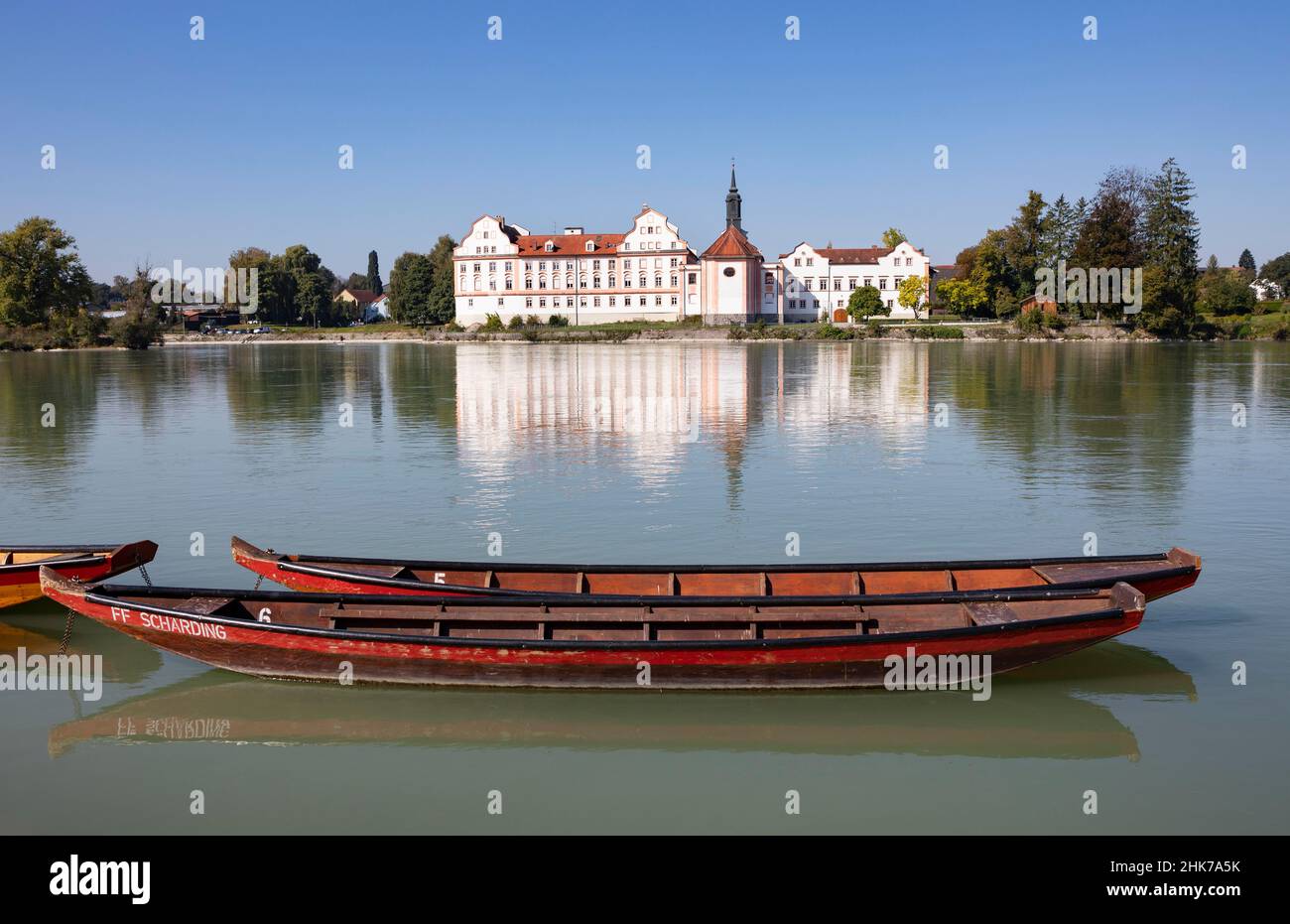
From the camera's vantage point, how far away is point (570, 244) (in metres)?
118

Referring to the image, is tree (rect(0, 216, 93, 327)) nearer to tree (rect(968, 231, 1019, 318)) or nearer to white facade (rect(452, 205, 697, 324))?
white facade (rect(452, 205, 697, 324))

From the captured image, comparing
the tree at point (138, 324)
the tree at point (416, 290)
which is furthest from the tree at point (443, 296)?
the tree at point (138, 324)

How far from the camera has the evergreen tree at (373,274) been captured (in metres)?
182

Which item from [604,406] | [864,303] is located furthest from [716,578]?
[864,303]

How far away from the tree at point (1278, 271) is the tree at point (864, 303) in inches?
3274

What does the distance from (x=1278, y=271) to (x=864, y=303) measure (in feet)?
345

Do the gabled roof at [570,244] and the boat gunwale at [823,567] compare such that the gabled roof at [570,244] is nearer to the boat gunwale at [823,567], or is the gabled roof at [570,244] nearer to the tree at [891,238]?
the tree at [891,238]

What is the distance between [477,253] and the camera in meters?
119

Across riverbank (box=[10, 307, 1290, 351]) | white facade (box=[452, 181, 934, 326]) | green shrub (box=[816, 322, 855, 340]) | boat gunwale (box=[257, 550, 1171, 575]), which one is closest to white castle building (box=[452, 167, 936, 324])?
white facade (box=[452, 181, 934, 326])

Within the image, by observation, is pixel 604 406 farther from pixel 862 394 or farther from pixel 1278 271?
pixel 1278 271

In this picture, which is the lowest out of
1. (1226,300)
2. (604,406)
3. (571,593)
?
(571,593)

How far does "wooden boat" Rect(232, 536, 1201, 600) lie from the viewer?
12016 mm

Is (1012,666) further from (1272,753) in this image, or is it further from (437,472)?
(437,472)

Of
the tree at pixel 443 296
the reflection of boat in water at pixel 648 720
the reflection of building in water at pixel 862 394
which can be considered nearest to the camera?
the reflection of boat in water at pixel 648 720
